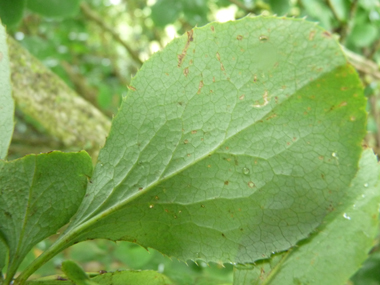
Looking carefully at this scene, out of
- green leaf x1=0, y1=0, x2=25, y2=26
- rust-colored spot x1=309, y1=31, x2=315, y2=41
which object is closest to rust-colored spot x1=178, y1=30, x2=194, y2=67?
rust-colored spot x1=309, y1=31, x2=315, y2=41

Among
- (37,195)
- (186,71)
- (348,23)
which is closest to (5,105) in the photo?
(37,195)

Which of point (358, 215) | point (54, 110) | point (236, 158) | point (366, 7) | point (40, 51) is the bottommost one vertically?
point (366, 7)

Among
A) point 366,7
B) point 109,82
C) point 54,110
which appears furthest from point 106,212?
point 109,82

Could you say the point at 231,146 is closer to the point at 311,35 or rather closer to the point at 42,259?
the point at 311,35

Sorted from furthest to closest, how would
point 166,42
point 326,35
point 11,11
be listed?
1. point 166,42
2. point 11,11
3. point 326,35

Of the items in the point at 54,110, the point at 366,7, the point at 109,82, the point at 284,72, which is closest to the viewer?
the point at 284,72

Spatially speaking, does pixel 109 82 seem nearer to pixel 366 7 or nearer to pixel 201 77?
pixel 366 7

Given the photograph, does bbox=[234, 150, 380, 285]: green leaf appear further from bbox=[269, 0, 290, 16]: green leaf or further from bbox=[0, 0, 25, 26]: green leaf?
bbox=[269, 0, 290, 16]: green leaf

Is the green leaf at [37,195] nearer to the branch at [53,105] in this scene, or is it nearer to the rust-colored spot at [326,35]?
the rust-colored spot at [326,35]
